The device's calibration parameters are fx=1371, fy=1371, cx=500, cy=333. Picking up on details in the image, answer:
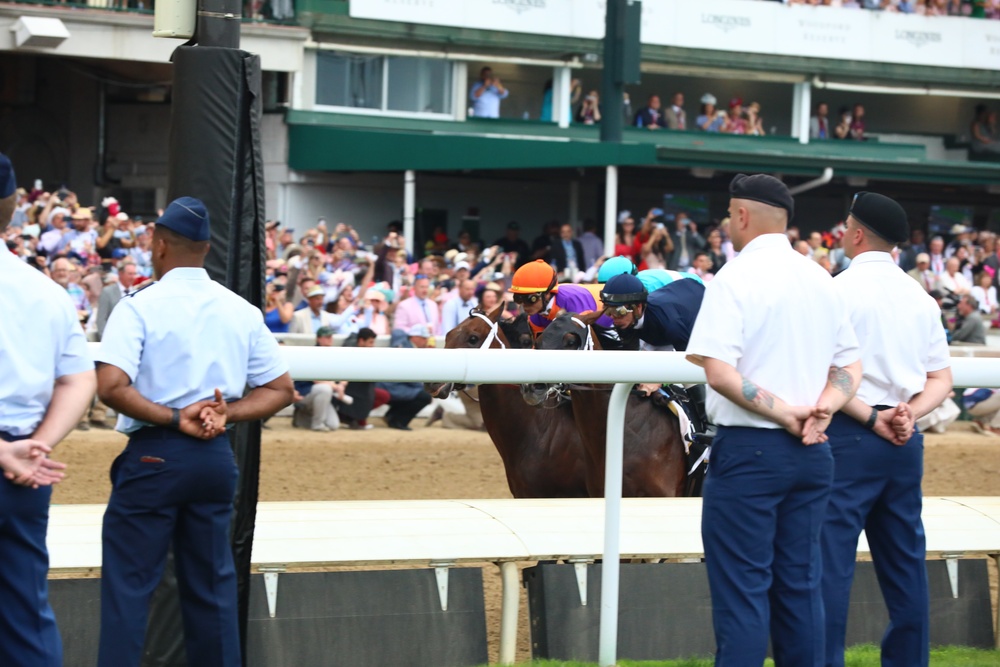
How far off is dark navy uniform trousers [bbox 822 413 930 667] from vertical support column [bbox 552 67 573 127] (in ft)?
67.0

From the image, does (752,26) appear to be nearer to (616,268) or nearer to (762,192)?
(616,268)

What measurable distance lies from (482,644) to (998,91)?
26.8m

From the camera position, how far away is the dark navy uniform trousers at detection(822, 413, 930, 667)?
3748 mm

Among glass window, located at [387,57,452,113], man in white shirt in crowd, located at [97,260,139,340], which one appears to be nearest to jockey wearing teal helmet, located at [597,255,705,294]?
man in white shirt in crowd, located at [97,260,139,340]

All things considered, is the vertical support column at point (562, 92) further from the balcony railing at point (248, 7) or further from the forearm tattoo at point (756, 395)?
the forearm tattoo at point (756, 395)

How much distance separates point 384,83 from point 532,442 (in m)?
17.2

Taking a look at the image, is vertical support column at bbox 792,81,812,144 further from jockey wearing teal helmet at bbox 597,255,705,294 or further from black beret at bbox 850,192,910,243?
black beret at bbox 850,192,910,243

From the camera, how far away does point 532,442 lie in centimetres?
648

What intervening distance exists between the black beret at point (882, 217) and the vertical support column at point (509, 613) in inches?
56.8

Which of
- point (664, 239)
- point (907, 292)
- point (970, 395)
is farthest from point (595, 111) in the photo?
point (907, 292)

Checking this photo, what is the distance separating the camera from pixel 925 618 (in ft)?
12.6

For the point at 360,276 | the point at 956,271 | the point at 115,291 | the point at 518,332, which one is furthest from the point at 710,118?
the point at 518,332

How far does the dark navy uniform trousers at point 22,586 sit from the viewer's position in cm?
292

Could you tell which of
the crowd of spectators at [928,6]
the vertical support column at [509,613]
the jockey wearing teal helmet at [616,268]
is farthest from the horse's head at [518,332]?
the crowd of spectators at [928,6]
